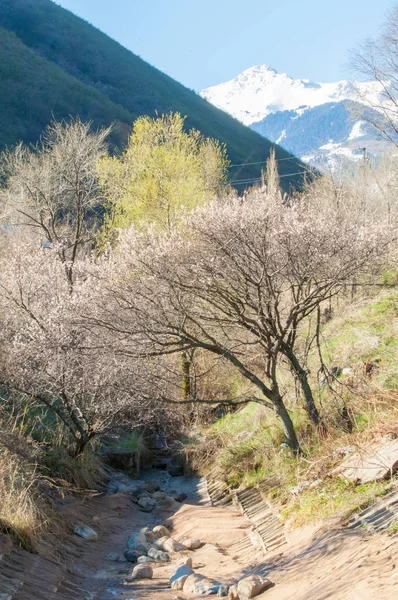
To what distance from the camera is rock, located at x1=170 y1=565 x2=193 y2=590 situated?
6.50 metres

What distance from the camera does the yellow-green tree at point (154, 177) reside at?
1925 centimetres

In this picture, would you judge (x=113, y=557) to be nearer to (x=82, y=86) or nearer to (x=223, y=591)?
(x=223, y=591)

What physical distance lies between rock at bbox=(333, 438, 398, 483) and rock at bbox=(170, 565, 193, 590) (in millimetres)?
2201

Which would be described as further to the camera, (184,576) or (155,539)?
(155,539)

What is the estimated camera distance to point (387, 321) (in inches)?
479

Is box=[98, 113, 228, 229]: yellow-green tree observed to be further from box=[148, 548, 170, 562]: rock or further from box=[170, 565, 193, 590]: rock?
box=[170, 565, 193, 590]: rock

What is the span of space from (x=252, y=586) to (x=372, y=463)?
1980 millimetres

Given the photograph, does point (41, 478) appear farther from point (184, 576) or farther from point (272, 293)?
point (272, 293)

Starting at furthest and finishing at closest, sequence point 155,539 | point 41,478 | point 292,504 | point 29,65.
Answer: point 29,65 → point 41,478 → point 155,539 → point 292,504

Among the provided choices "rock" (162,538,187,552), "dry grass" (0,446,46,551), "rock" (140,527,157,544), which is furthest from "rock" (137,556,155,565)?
"dry grass" (0,446,46,551)

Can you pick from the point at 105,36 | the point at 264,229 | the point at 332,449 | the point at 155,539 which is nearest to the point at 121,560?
the point at 155,539

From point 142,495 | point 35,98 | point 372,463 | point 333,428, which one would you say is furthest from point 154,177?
point 35,98

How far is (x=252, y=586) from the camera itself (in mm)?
5594

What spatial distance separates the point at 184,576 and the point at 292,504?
1.96 m
